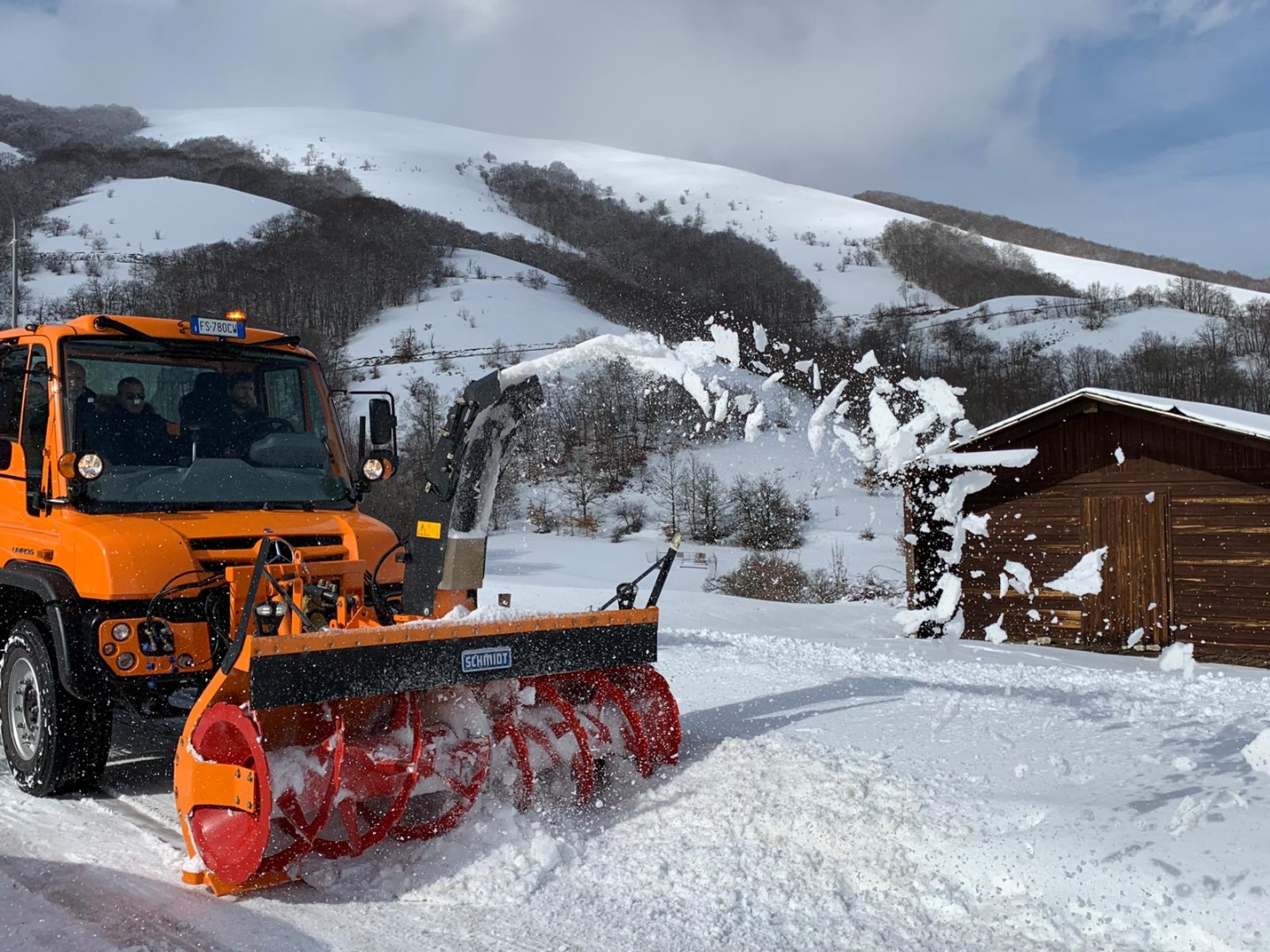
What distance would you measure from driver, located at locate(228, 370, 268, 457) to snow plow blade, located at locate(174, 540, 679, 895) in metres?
0.97

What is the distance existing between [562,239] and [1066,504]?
63.3 m

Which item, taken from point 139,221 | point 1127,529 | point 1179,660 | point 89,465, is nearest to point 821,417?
point 89,465

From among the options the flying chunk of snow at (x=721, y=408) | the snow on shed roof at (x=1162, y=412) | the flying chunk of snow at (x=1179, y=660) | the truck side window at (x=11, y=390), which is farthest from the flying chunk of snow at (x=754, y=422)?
the snow on shed roof at (x=1162, y=412)

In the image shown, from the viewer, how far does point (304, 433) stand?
19.9 ft

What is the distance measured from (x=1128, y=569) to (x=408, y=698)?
12.2 metres

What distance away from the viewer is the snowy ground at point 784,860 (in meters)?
3.83

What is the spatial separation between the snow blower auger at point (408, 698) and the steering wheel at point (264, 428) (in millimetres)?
945

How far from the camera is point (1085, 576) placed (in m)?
14.5

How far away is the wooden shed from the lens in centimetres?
1341

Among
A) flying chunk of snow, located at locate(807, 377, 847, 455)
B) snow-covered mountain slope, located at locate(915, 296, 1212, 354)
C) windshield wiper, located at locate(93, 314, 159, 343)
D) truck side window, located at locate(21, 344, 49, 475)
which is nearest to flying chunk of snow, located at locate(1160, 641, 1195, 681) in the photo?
flying chunk of snow, located at locate(807, 377, 847, 455)

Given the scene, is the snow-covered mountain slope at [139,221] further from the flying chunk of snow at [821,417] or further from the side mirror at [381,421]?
the flying chunk of snow at [821,417]

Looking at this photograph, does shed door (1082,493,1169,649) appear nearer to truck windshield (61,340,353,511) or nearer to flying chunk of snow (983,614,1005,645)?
flying chunk of snow (983,614,1005,645)

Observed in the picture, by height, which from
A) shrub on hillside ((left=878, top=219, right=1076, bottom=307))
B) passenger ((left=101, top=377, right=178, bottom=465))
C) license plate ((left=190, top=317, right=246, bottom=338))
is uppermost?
shrub on hillside ((left=878, top=219, right=1076, bottom=307))

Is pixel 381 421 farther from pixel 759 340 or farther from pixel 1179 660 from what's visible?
pixel 1179 660
